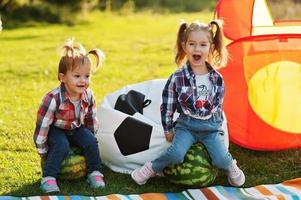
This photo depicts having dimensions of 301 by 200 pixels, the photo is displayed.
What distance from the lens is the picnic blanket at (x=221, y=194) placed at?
11.8 ft

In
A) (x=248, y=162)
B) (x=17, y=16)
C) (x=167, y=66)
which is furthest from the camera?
(x=17, y=16)

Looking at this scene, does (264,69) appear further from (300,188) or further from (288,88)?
(300,188)

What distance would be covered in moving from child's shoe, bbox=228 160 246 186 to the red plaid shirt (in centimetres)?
101

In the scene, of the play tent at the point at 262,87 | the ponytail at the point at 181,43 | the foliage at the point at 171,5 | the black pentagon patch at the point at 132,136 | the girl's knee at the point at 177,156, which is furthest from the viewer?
the foliage at the point at 171,5

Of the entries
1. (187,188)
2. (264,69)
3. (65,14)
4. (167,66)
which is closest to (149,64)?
(167,66)

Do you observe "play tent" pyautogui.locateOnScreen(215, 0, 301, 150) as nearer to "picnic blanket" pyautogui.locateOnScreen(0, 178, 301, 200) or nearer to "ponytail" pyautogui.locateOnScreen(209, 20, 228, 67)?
"ponytail" pyautogui.locateOnScreen(209, 20, 228, 67)

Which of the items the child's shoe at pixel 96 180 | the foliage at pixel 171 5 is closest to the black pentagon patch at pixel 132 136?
the child's shoe at pixel 96 180

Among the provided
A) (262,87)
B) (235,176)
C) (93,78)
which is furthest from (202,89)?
(93,78)

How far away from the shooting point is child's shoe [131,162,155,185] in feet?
12.5

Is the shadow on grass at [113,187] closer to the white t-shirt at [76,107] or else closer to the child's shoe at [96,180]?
the child's shoe at [96,180]

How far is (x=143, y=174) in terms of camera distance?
3.82m

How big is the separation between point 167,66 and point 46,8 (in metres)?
7.65

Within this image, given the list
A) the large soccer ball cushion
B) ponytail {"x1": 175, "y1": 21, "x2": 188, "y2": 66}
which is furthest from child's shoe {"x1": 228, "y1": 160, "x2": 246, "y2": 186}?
ponytail {"x1": 175, "y1": 21, "x2": 188, "y2": 66}

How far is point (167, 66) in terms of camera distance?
27.5ft
